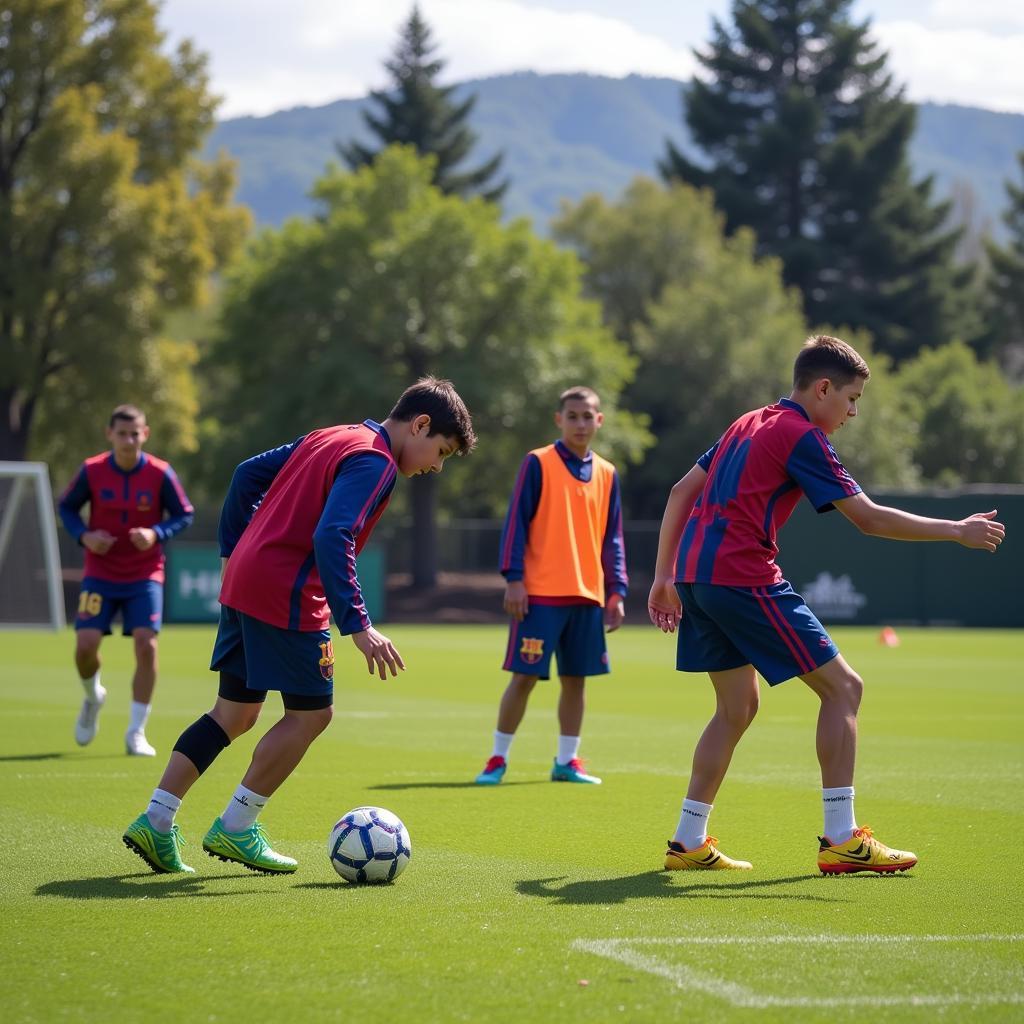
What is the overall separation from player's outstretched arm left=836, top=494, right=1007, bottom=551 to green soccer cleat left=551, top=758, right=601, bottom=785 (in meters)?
3.79

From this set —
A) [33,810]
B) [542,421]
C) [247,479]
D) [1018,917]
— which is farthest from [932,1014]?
[542,421]

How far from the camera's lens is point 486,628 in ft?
121

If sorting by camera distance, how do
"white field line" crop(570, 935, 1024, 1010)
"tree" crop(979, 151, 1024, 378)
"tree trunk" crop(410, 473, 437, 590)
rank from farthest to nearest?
"tree" crop(979, 151, 1024, 378), "tree trunk" crop(410, 473, 437, 590), "white field line" crop(570, 935, 1024, 1010)

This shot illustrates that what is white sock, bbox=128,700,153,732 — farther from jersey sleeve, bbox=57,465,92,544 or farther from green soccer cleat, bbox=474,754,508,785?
green soccer cleat, bbox=474,754,508,785

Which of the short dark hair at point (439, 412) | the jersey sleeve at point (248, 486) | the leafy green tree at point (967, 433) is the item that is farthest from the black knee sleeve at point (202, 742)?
the leafy green tree at point (967, 433)

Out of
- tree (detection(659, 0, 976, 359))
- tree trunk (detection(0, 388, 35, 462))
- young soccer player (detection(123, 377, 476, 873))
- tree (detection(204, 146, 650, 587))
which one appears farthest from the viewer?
tree (detection(659, 0, 976, 359))

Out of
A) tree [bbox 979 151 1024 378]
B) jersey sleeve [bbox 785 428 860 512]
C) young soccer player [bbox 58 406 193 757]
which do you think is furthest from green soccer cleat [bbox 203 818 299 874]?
tree [bbox 979 151 1024 378]

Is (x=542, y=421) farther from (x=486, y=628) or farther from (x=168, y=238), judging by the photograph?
(x=168, y=238)

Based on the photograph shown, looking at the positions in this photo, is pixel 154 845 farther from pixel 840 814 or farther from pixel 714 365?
pixel 714 365

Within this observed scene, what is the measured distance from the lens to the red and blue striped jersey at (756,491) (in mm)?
6660

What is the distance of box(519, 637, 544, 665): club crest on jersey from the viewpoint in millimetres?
10117

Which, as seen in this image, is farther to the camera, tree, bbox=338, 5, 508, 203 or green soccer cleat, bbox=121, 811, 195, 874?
tree, bbox=338, 5, 508, 203

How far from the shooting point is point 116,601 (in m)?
11.8

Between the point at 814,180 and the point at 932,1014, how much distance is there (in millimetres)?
67128
